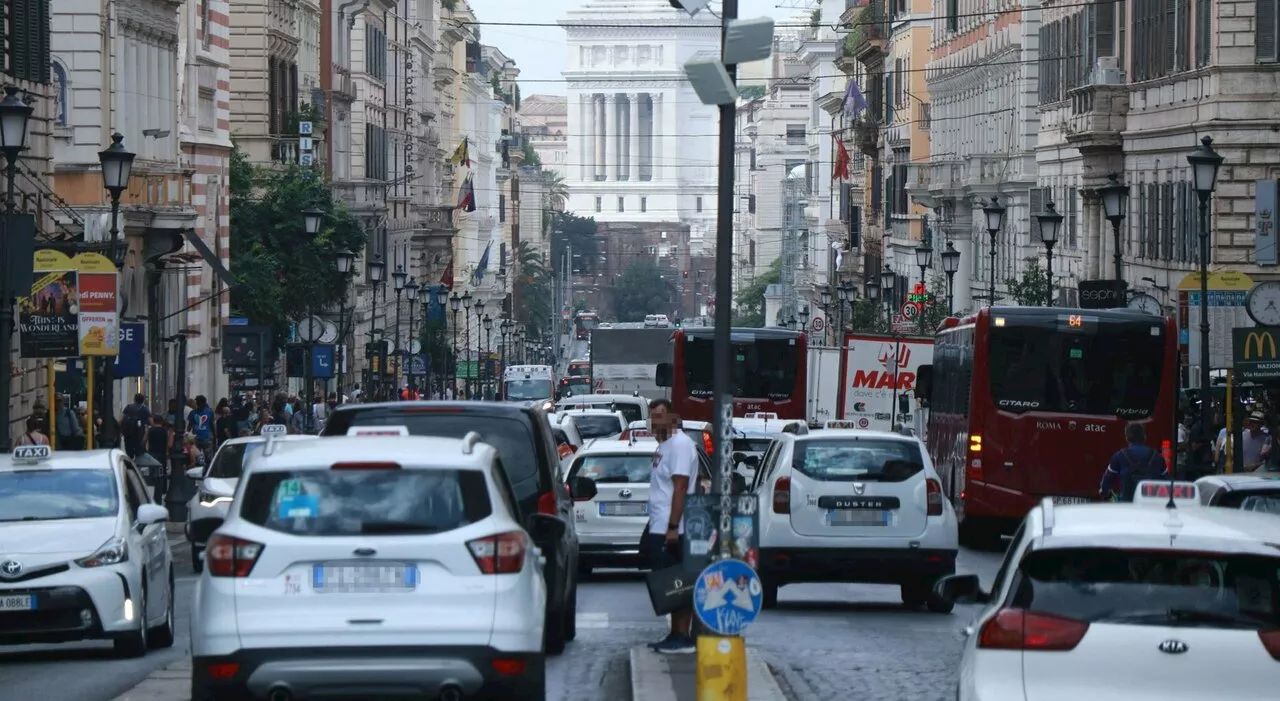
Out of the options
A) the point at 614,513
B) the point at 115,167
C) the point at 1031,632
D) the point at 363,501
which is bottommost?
the point at 614,513

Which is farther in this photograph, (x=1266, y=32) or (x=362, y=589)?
(x=1266, y=32)

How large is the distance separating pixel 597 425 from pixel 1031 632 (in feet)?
106

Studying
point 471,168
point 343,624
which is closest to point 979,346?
point 343,624

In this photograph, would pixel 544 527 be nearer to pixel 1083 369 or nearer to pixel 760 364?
pixel 1083 369

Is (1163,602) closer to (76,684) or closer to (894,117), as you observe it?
(76,684)

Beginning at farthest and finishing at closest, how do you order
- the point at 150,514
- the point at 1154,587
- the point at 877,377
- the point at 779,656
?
the point at 877,377
the point at 150,514
the point at 779,656
the point at 1154,587

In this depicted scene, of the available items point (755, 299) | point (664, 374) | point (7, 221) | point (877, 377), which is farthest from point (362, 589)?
point (755, 299)

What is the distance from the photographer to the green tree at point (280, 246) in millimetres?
62188

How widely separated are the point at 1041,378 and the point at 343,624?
17.9 meters

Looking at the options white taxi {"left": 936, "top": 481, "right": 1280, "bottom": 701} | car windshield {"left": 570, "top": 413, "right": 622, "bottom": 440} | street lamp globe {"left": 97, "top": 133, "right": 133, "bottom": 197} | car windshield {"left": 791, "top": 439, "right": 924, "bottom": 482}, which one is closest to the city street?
car windshield {"left": 791, "top": 439, "right": 924, "bottom": 482}

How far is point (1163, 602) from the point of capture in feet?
30.8

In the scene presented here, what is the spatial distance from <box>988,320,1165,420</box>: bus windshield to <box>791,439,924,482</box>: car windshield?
765 centimetres

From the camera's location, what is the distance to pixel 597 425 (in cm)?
4156

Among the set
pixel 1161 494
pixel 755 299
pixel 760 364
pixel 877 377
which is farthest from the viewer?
pixel 755 299
